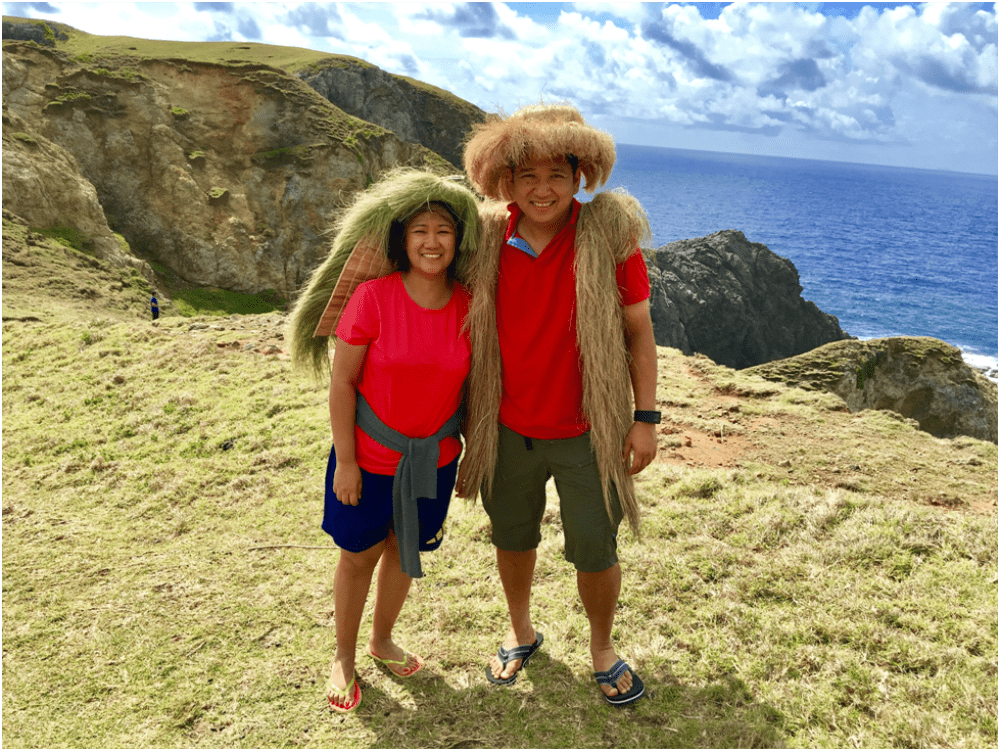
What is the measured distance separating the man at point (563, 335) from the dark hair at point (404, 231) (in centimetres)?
13

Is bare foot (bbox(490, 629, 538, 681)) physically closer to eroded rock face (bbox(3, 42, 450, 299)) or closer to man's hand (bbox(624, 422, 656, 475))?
man's hand (bbox(624, 422, 656, 475))

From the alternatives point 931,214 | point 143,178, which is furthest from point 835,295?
point 931,214

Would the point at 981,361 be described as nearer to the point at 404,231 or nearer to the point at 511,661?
the point at 511,661

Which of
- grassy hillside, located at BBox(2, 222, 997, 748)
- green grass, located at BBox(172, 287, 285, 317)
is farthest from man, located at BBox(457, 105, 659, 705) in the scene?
green grass, located at BBox(172, 287, 285, 317)

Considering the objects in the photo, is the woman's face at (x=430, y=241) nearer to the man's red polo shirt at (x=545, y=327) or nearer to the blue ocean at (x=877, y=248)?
the man's red polo shirt at (x=545, y=327)

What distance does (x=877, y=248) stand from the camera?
333 feet

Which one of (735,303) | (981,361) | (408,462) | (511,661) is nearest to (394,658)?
(511,661)

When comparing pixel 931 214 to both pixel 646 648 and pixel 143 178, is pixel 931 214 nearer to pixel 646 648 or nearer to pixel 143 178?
pixel 143 178

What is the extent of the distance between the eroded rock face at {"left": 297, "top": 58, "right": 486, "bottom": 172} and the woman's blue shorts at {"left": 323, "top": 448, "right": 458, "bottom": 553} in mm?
43137

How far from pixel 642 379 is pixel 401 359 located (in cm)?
106

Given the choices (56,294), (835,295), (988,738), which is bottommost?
(835,295)

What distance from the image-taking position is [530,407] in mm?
2812

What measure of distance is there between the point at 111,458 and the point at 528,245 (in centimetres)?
522

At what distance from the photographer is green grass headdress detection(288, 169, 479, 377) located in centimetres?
268
